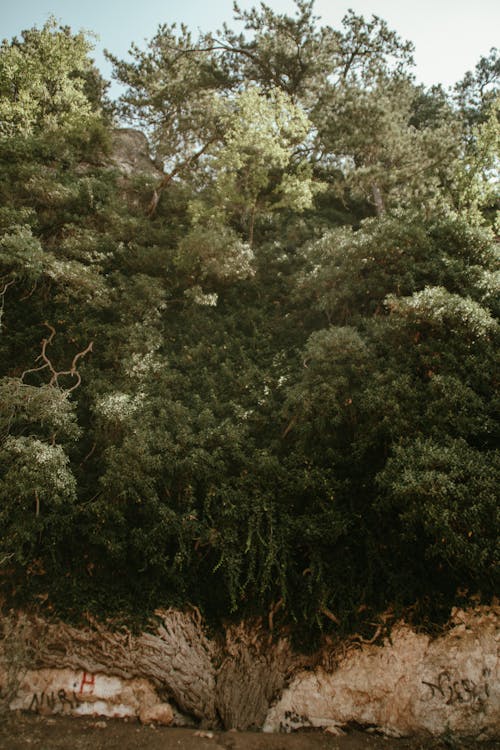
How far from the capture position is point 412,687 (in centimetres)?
743

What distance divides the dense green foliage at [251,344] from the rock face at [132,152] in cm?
253

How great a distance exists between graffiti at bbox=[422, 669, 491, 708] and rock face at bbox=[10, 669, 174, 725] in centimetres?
440

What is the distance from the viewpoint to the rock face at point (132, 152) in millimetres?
19805

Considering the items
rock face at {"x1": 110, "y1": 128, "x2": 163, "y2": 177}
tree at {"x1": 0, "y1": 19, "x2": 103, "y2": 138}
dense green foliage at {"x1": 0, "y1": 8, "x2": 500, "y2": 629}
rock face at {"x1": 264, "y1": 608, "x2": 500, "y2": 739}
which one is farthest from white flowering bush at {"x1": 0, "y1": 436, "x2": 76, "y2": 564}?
rock face at {"x1": 110, "y1": 128, "x2": 163, "y2": 177}

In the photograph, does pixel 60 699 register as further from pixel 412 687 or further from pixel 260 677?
pixel 412 687

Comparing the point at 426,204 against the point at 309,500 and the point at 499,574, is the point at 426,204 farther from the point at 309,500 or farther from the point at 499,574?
the point at 499,574

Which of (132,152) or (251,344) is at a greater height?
(132,152)

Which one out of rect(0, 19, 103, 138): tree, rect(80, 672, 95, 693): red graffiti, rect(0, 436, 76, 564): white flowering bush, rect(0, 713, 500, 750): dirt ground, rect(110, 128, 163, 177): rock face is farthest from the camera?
rect(110, 128, 163, 177): rock face

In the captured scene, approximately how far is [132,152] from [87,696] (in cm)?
2023

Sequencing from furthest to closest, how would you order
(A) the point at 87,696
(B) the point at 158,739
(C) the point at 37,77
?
(C) the point at 37,77
(A) the point at 87,696
(B) the point at 158,739

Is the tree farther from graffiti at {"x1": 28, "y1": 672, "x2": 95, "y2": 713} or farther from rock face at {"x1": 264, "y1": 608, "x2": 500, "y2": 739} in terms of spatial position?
rock face at {"x1": 264, "y1": 608, "x2": 500, "y2": 739}

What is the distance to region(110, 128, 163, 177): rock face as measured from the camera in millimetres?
19805

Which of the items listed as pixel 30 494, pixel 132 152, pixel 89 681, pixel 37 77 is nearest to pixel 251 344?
pixel 30 494

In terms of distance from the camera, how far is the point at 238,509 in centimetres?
809
